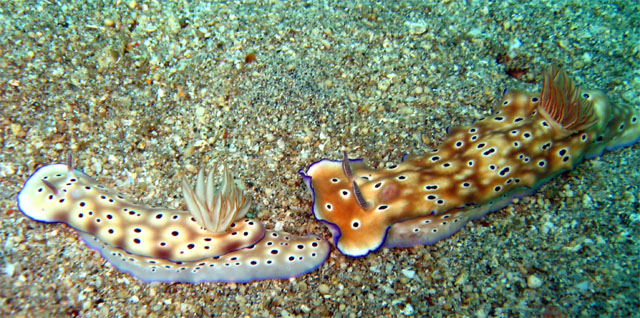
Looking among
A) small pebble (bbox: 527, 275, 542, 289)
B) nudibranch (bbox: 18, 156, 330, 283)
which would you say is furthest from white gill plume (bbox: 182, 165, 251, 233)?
small pebble (bbox: 527, 275, 542, 289)

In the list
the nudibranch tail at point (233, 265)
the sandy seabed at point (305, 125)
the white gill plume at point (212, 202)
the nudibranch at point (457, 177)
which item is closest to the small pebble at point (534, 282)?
the sandy seabed at point (305, 125)

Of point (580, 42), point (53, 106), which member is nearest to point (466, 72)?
point (580, 42)

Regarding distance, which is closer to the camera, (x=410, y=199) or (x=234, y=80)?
(x=410, y=199)

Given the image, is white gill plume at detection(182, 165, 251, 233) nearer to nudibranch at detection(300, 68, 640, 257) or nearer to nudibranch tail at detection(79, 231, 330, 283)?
nudibranch tail at detection(79, 231, 330, 283)

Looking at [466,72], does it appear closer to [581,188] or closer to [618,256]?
[581,188]

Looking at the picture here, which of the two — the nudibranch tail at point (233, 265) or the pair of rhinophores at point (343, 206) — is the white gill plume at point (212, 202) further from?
the nudibranch tail at point (233, 265)

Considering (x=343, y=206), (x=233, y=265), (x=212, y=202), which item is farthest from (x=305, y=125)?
(x=233, y=265)

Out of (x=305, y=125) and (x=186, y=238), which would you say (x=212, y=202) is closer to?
(x=186, y=238)
